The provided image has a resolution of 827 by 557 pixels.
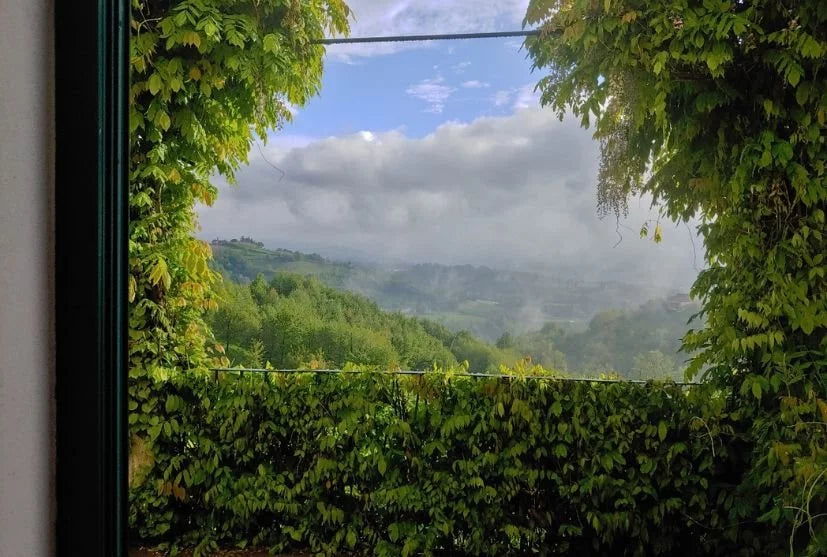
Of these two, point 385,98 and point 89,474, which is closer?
point 89,474

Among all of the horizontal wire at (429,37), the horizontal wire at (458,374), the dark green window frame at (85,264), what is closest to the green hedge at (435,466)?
the horizontal wire at (458,374)

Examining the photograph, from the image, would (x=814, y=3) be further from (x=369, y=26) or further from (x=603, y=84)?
(x=369, y=26)

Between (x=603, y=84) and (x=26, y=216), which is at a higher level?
(x=603, y=84)

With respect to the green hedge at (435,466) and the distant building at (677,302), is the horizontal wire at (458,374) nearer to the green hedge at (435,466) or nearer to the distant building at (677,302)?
the green hedge at (435,466)

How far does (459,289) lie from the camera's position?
242 cm

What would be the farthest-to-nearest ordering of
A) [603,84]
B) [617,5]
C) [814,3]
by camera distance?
[603,84] → [617,5] → [814,3]

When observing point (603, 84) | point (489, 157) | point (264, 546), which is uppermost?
point (603, 84)

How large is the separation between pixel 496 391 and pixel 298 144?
1309mm

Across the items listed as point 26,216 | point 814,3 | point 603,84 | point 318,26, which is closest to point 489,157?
point 603,84

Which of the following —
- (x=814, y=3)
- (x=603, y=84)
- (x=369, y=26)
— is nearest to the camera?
(x=814, y=3)

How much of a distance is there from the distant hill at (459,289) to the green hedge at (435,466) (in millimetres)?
363

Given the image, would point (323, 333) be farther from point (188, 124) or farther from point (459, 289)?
point (188, 124)

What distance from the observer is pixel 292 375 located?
2156 mm

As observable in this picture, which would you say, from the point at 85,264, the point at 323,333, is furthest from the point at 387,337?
the point at 85,264
